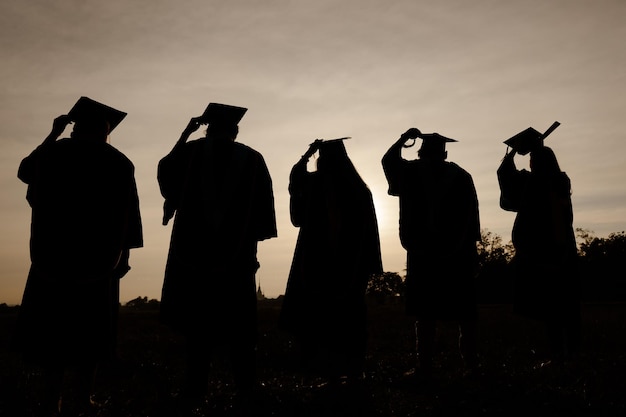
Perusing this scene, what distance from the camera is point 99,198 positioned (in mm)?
4934

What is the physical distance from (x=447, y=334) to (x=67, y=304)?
919cm

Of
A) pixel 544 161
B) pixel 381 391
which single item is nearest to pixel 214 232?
pixel 381 391

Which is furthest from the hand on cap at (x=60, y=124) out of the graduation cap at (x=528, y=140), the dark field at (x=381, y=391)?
the graduation cap at (x=528, y=140)

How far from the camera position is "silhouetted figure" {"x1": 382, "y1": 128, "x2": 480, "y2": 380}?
6168 mm

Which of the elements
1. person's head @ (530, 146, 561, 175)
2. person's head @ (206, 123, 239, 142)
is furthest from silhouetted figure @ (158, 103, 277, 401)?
person's head @ (530, 146, 561, 175)

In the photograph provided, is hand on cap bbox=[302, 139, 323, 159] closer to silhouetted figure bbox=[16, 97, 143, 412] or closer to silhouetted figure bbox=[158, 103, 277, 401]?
silhouetted figure bbox=[158, 103, 277, 401]

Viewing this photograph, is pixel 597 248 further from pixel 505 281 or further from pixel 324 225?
pixel 324 225

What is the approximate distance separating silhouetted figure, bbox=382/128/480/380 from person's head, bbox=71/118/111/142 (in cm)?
304

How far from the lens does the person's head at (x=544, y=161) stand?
24.0 ft

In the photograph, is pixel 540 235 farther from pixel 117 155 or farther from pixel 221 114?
pixel 117 155

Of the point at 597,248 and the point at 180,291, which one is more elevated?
Result: the point at 597,248

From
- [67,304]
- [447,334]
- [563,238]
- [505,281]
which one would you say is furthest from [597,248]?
[67,304]

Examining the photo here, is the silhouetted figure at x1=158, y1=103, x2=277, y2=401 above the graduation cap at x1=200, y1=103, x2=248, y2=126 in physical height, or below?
below

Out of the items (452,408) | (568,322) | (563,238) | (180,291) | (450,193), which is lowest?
(452,408)
